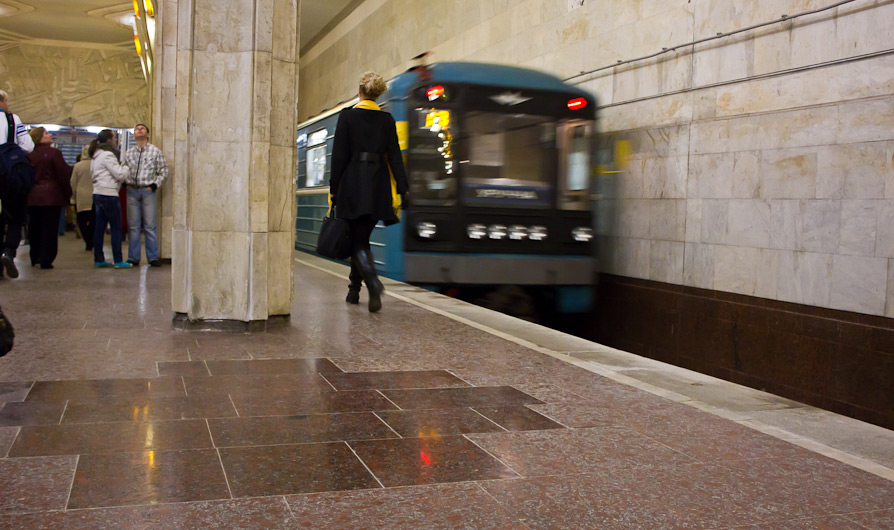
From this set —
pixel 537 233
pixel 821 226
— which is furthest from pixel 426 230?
pixel 821 226

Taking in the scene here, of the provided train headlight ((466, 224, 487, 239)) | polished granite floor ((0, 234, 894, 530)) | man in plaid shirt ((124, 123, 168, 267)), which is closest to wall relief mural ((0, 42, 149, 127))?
man in plaid shirt ((124, 123, 168, 267))

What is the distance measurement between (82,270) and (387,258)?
4.19 metres

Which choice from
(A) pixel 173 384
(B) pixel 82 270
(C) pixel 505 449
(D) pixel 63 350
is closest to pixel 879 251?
(C) pixel 505 449

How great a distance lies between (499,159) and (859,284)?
4083mm

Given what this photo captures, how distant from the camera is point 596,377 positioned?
205 inches

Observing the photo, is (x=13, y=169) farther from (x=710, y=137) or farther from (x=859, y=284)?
(x=859, y=284)

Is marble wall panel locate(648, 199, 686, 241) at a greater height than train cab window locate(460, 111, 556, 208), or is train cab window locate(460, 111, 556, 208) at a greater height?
train cab window locate(460, 111, 556, 208)

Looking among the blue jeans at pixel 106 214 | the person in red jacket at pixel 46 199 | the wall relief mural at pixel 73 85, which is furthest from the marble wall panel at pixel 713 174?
the wall relief mural at pixel 73 85

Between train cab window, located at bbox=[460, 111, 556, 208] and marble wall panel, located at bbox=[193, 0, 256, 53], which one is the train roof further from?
marble wall panel, located at bbox=[193, 0, 256, 53]

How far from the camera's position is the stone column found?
635 cm

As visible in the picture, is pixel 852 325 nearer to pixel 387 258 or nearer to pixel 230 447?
pixel 387 258

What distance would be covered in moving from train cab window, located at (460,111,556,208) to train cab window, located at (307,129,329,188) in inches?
210

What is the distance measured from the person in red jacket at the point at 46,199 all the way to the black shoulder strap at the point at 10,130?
9.05 feet

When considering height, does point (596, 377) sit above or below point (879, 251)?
below
